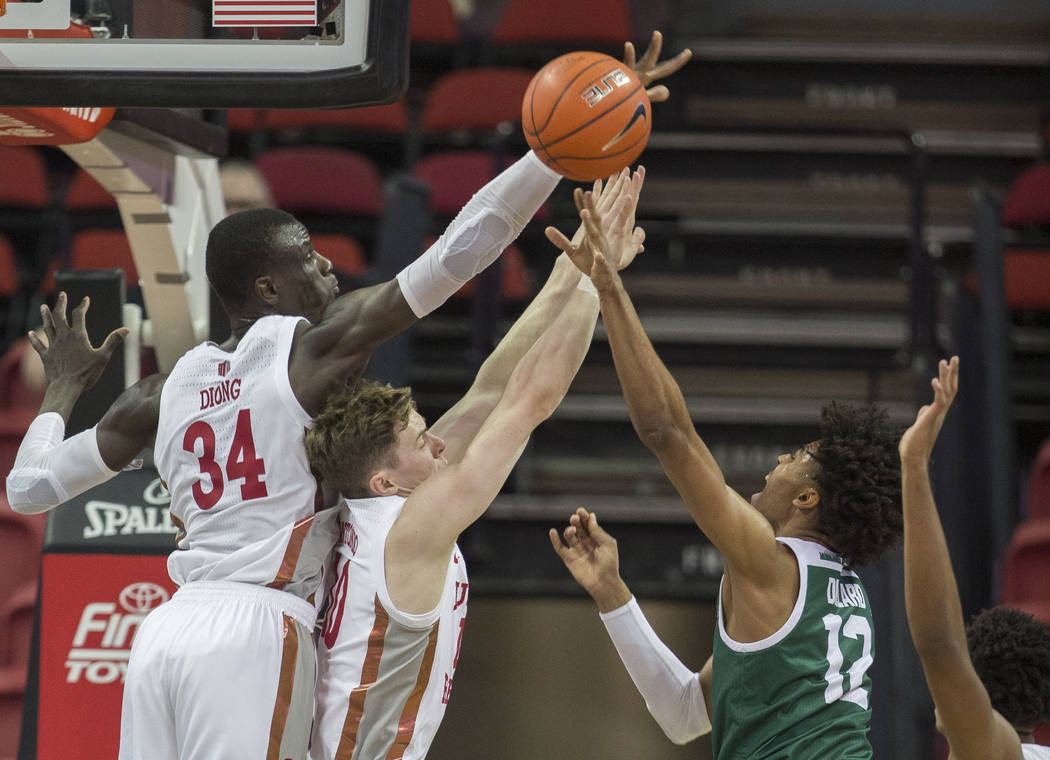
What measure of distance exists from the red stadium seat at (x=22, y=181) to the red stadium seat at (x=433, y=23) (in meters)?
2.45

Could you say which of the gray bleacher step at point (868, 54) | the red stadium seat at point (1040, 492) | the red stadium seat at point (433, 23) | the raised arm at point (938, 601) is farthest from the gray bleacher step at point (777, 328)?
the raised arm at point (938, 601)

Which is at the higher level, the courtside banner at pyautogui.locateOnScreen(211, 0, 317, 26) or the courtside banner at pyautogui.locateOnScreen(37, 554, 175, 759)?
the courtside banner at pyautogui.locateOnScreen(211, 0, 317, 26)

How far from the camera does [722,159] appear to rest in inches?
307

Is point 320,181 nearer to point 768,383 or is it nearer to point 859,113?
point 768,383

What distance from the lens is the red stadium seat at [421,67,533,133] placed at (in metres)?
8.34

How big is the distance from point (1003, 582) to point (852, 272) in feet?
7.46

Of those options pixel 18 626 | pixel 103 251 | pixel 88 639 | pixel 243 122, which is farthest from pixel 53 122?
pixel 243 122

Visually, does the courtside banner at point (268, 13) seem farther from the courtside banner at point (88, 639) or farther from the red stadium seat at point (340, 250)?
the red stadium seat at point (340, 250)

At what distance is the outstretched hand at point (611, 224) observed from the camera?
3.12 meters

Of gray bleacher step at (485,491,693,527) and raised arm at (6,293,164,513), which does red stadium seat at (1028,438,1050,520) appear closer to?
gray bleacher step at (485,491,693,527)

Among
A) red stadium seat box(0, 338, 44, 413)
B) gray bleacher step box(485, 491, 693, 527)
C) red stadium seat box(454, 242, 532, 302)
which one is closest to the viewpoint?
gray bleacher step box(485, 491, 693, 527)

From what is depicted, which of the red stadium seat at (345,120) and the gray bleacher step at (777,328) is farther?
the red stadium seat at (345,120)

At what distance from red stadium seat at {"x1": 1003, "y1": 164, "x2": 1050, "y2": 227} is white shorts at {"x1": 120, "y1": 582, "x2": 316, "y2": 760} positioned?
556 cm

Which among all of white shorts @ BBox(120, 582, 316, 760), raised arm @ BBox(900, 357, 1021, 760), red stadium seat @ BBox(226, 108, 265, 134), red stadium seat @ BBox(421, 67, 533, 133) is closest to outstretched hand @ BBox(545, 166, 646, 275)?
raised arm @ BBox(900, 357, 1021, 760)
